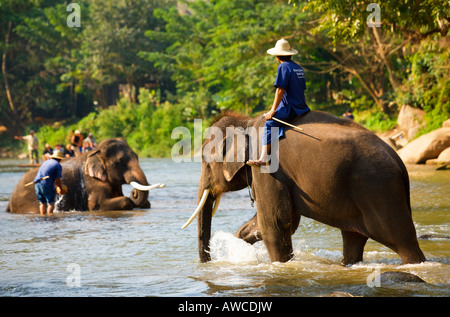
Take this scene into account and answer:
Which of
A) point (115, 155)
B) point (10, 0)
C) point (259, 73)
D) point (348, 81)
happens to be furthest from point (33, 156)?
point (10, 0)

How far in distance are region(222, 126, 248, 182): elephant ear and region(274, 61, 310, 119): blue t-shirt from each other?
589 millimetres

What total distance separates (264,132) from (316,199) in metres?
0.82

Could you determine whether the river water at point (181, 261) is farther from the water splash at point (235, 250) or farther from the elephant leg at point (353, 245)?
the elephant leg at point (353, 245)

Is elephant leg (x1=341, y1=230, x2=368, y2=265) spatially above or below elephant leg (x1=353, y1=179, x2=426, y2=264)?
below

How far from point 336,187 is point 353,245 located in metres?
0.89

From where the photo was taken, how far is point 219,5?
36688 mm

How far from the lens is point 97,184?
13492mm

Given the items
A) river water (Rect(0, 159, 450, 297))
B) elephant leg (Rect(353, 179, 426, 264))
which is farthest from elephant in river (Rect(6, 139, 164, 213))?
elephant leg (Rect(353, 179, 426, 264))

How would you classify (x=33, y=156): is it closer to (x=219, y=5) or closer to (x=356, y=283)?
(x=219, y=5)

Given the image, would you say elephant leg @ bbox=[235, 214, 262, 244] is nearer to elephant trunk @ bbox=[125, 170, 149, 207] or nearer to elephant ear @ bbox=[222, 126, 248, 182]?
elephant ear @ bbox=[222, 126, 248, 182]

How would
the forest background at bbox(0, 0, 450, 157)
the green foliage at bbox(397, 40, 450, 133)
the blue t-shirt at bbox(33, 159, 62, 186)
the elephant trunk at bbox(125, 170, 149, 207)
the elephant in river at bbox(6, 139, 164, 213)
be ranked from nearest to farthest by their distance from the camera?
the blue t-shirt at bbox(33, 159, 62, 186), the elephant trunk at bbox(125, 170, 149, 207), the elephant in river at bbox(6, 139, 164, 213), the green foliage at bbox(397, 40, 450, 133), the forest background at bbox(0, 0, 450, 157)

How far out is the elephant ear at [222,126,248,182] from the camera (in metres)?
6.92

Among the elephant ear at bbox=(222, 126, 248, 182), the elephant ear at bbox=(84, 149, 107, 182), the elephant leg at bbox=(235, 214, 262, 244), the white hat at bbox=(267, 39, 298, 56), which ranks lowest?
the elephant leg at bbox=(235, 214, 262, 244)

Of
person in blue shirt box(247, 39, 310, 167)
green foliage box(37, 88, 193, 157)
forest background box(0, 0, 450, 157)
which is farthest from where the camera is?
green foliage box(37, 88, 193, 157)
